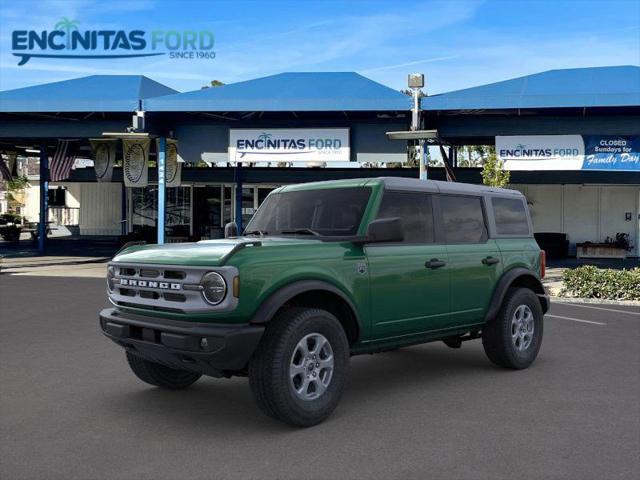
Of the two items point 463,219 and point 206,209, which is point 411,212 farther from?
point 206,209

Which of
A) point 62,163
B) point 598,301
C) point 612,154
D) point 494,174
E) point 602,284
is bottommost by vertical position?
point 598,301

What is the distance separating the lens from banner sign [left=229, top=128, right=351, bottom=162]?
20.4 meters

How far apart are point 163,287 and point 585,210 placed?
25.8 metres

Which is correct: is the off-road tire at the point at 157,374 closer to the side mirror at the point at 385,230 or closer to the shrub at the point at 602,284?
the side mirror at the point at 385,230

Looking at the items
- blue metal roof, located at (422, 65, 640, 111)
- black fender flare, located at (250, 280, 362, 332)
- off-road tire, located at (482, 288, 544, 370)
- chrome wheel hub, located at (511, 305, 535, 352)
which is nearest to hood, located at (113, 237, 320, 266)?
black fender flare, located at (250, 280, 362, 332)

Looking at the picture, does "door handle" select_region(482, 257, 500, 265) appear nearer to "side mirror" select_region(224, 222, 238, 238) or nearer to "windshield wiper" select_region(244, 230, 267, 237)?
"windshield wiper" select_region(244, 230, 267, 237)

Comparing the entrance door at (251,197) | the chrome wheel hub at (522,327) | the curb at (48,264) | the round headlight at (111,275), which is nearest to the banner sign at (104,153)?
the curb at (48,264)

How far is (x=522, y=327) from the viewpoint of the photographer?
7.05 meters

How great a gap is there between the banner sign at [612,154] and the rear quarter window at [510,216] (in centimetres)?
1345

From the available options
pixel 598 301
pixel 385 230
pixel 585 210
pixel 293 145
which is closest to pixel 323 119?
pixel 293 145

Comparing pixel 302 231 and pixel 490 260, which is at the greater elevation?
pixel 302 231

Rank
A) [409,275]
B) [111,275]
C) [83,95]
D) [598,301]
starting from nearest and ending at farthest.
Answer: [111,275] → [409,275] → [598,301] → [83,95]

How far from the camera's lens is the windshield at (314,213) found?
5734mm

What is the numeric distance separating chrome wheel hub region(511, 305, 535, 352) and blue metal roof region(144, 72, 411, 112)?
1263 centimetres
